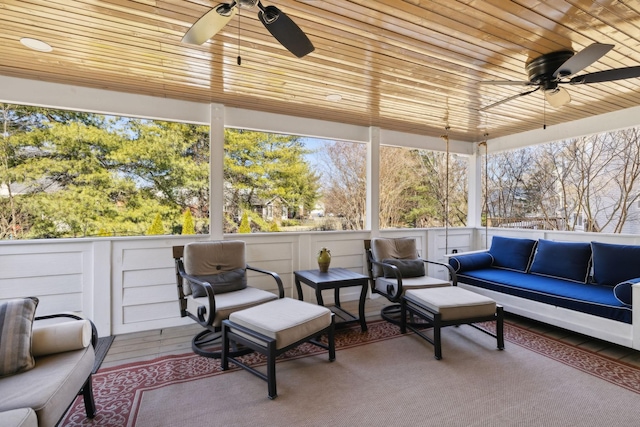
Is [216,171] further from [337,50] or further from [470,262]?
[470,262]

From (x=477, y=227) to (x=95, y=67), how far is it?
5.88 meters

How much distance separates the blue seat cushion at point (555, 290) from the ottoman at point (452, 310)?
30.9 inches

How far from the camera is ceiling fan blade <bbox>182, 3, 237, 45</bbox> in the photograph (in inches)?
64.7

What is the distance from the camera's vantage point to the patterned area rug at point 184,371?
79.6 inches

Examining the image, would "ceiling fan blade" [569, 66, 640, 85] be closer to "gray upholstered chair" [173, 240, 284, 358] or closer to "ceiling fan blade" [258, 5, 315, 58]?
"ceiling fan blade" [258, 5, 315, 58]

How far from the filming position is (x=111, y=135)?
532 cm

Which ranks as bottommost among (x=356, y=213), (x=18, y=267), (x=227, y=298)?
(x=227, y=298)

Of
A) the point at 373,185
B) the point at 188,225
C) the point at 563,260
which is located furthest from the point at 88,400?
the point at 563,260

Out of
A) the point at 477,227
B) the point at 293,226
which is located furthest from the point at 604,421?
the point at 293,226

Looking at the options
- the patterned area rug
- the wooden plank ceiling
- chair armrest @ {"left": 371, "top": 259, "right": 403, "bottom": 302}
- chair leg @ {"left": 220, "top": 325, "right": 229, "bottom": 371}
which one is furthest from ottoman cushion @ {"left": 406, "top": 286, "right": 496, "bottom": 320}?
the wooden plank ceiling

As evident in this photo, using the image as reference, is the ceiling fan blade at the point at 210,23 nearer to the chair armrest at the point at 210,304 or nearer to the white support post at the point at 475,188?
the chair armrest at the point at 210,304

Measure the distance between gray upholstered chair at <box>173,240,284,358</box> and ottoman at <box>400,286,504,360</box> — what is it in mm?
1378

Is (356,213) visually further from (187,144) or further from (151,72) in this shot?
(151,72)

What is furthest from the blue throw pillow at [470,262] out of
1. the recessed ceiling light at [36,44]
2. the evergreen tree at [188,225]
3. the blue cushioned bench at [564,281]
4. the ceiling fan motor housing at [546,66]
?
the recessed ceiling light at [36,44]
